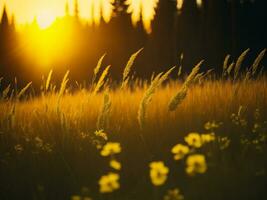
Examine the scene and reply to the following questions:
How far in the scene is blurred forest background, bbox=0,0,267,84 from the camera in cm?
3328

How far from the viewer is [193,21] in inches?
1506

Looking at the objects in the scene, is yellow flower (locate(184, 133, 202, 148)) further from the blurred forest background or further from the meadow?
the blurred forest background

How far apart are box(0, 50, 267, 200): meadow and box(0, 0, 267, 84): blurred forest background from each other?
2682cm

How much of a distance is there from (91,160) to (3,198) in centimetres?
72

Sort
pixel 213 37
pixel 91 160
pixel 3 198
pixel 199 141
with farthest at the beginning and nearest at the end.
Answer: pixel 213 37, pixel 91 160, pixel 3 198, pixel 199 141

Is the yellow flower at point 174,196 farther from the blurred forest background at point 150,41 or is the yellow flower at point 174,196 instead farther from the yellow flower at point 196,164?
the blurred forest background at point 150,41

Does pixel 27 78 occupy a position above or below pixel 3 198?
below

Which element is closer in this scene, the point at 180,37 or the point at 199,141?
the point at 199,141

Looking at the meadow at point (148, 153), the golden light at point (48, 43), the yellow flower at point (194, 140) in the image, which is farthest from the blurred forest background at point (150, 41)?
the yellow flower at point (194, 140)

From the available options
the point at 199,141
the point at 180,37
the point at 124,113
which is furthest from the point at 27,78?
the point at 199,141

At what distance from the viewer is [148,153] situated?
3.46 metres

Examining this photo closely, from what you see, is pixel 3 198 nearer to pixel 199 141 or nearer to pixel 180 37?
pixel 199 141

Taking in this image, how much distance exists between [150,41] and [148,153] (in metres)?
35.7

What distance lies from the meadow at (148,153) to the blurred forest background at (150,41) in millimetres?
26818
